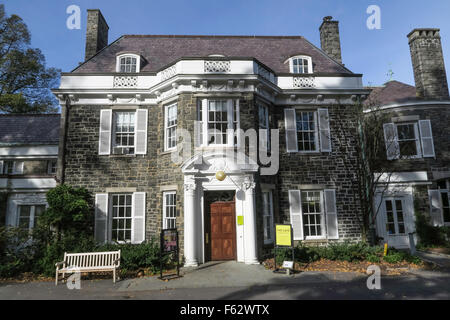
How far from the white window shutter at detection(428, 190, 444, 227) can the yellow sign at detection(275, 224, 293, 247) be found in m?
9.73

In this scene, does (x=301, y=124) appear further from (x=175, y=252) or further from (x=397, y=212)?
(x=175, y=252)

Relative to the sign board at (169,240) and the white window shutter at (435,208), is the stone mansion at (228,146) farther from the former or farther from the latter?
the sign board at (169,240)

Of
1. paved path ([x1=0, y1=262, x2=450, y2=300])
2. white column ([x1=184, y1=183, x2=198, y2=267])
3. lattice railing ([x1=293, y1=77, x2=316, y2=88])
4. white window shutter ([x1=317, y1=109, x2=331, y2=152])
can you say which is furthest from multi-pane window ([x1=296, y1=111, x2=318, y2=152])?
paved path ([x1=0, y1=262, x2=450, y2=300])

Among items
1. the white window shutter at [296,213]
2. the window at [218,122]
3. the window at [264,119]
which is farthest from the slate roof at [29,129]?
the white window shutter at [296,213]

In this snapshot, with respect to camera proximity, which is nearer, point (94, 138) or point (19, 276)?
point (19, 276)

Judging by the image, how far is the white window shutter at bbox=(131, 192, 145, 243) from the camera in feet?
36.1

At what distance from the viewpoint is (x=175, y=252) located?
8.78m

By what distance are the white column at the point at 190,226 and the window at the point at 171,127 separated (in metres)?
2.15

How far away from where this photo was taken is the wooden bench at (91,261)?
8.38m

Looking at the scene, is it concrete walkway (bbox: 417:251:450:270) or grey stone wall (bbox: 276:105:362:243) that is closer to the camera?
concrete walkway (bbox: 417:251:450:270)

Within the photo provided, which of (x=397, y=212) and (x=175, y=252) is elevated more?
(x=397, y=212)

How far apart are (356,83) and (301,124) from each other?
3343 mm

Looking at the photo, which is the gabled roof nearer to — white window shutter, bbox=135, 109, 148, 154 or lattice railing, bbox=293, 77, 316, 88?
lattice railing, bbox=293, 77, 316, 88
